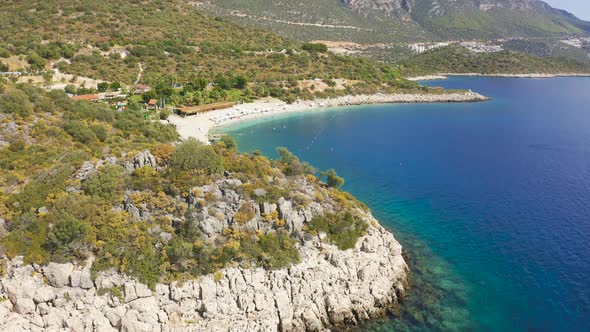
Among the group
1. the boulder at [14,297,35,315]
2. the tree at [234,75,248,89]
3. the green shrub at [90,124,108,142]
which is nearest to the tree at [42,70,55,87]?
the tree at [234,75,248,89]

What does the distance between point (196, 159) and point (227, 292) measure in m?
10.1

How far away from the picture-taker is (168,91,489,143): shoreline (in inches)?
2698

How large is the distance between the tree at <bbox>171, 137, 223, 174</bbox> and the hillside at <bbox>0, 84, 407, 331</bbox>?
0.29ft

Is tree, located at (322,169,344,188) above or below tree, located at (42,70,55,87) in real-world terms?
above

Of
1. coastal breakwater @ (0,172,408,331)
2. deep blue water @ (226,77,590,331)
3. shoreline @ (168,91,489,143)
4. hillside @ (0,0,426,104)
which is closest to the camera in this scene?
coastal breakwater @ (0,172,408,331)

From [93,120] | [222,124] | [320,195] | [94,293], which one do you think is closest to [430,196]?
[320,195]

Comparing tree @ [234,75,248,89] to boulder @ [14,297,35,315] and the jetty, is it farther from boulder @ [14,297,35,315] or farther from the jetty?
boulder @ [14,297,35,315]

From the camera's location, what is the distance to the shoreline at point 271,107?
225 ft

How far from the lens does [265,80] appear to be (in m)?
100

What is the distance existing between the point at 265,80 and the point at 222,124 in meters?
30.6

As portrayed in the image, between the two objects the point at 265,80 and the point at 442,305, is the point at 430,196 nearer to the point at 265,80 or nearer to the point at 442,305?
the point at 442,305

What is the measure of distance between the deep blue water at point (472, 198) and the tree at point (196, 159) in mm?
15897

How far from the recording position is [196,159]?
28.0 m

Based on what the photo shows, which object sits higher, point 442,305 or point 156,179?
point 156,179
